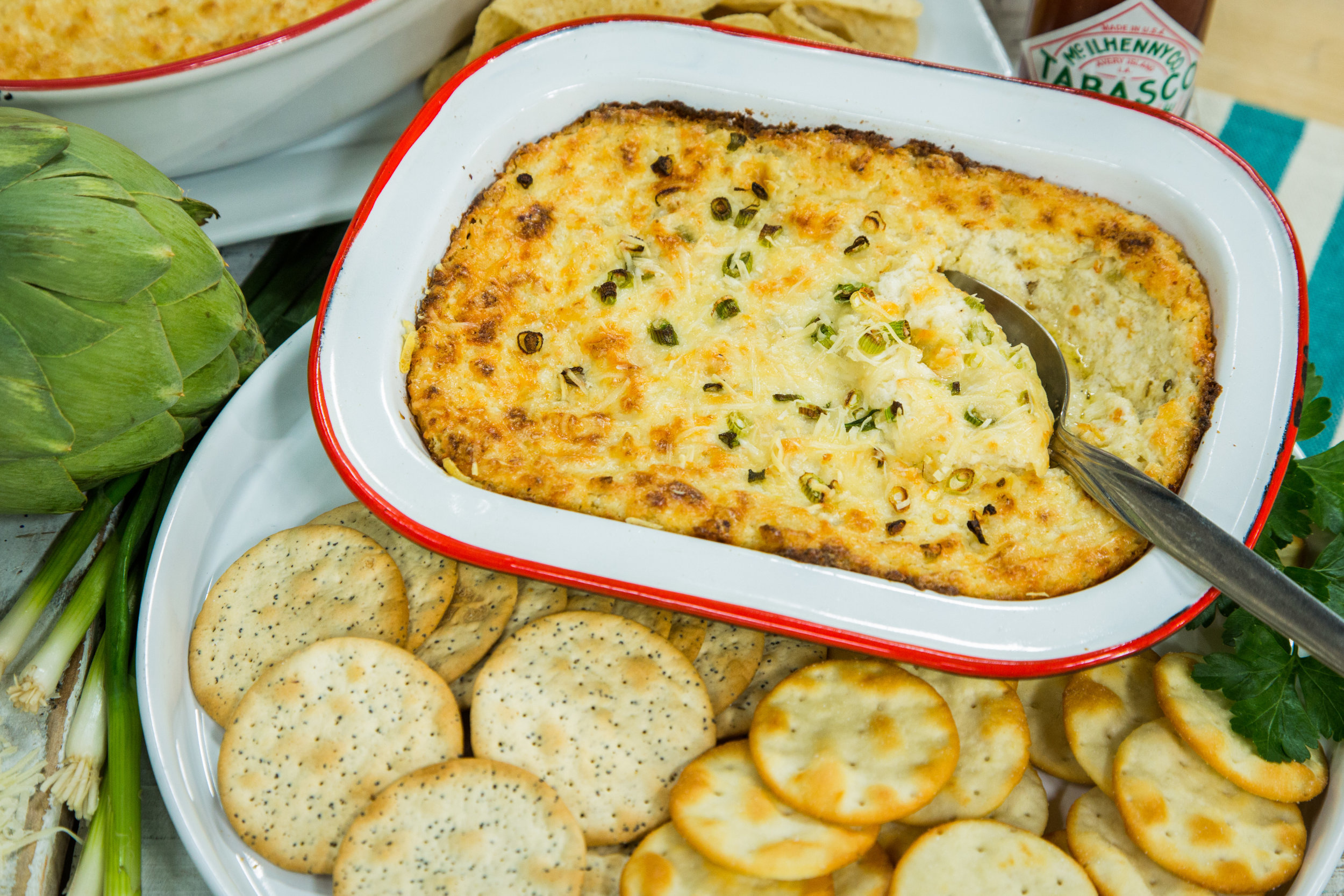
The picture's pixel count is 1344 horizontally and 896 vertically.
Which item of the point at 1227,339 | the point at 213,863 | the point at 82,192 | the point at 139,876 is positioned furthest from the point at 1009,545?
the point at 82,192

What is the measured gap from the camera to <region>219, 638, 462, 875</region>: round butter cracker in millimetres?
1674

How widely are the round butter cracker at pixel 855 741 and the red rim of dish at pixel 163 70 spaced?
1595mm

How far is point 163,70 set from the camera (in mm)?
1982

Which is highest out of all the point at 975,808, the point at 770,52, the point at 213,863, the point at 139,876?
the point at 770,52

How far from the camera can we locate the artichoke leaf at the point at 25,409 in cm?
171

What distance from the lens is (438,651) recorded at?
72.9 inches

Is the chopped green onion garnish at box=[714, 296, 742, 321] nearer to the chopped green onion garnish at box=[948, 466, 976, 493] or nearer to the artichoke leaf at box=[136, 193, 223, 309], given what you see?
the chopped green onion garnish at box=[948, 466, 976, 493]

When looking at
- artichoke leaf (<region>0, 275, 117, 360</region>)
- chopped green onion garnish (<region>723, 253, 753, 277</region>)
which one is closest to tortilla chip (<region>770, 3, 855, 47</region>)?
chopped green onion garnish (<region>723, 253, 753, 277</region>)

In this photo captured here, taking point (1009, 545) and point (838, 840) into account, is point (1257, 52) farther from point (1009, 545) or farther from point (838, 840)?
point (838, 840)

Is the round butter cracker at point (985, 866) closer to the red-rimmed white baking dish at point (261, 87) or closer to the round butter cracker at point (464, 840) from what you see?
the round butter cracker at point (464, 840)

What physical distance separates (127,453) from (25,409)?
0.68ft

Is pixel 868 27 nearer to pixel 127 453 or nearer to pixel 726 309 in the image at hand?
pixel 726 309

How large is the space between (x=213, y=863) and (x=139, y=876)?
0.75 ft

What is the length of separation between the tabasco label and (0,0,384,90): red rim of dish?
5.26 feet
